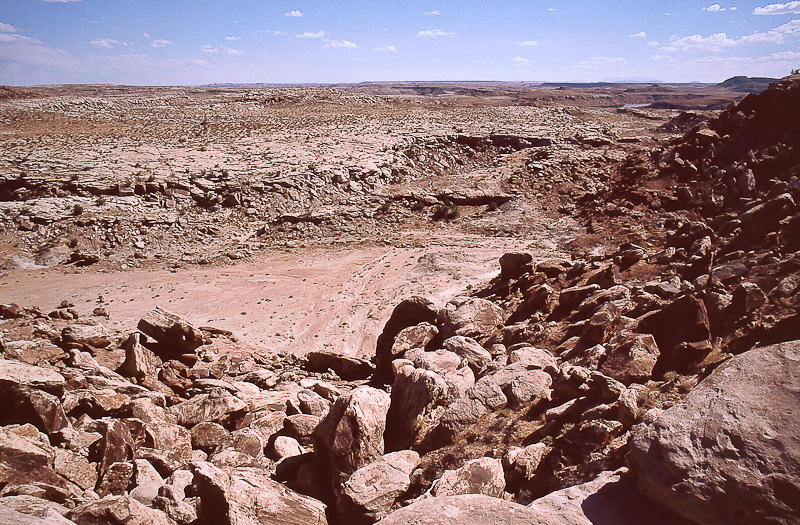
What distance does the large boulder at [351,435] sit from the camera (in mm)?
6289

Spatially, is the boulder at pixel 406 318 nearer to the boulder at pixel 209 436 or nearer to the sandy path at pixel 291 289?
the sandy path at pixel 291 289

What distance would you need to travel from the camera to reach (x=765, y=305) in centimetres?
746

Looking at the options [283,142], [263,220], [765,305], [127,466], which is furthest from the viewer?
[283,142]

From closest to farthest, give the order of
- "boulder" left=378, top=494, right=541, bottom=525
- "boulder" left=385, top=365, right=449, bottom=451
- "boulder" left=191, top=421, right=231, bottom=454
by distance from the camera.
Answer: "boulder" left=378, top=494, right=541, bottom=525
"boulder" left=385, top=365, right=449, bottom=451
"boulder" left=191, top=421, right=231, bottom=454

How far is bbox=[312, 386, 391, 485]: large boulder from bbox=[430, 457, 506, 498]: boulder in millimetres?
1317

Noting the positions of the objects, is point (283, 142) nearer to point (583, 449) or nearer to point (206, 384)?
point (206, 384)

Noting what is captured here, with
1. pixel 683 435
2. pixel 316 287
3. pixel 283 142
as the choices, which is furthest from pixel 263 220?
pixel 683 435

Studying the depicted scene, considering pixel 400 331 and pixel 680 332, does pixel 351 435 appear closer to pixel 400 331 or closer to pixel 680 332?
pixel 680 332

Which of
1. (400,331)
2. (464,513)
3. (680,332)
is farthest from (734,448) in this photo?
(400,331)

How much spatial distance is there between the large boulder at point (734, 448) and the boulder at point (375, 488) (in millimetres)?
2761

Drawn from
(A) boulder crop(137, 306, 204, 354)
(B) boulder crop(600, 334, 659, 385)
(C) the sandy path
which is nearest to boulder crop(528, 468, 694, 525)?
(B) boulder crop(600, 334, 659, 385)

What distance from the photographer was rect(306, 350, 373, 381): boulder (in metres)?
11.7

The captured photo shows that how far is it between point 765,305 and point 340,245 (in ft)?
53.1

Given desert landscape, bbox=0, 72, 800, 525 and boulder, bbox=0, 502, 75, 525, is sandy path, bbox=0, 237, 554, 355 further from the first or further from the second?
boulder, bbox=0, 502, 75, 525
